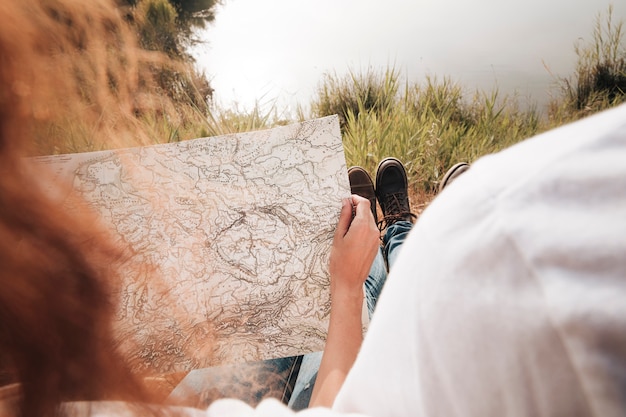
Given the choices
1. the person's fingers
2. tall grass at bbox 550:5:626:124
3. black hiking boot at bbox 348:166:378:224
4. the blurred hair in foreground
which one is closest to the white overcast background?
tall grass at bbox 550:5:626:124

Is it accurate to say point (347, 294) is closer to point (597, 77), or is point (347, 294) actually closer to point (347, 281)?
point (347, 281)

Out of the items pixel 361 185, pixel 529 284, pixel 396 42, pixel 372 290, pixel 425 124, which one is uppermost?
pixel 396 42

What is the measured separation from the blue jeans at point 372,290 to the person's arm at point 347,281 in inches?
6.1

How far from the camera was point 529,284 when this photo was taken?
0.22 metres

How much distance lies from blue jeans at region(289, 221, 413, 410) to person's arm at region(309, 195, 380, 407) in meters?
0.15

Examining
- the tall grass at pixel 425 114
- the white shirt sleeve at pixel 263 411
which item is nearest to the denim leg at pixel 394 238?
the tall grass at pixel 425 114

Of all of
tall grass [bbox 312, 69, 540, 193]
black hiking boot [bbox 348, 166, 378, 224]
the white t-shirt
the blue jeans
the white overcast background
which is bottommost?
the blue jeans

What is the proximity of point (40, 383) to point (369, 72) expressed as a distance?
1.78 m

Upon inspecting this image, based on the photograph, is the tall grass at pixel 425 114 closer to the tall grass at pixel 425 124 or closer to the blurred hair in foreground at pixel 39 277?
the tall grass at pixel 425 124

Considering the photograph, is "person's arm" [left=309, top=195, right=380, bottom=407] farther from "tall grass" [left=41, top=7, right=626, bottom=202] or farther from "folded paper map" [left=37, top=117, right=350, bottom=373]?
"tall grass" [left=41, top=7, right=626, bottom=202]

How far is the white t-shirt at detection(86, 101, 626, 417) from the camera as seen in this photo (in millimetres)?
215

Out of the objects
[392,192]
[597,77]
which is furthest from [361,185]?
[597,77]

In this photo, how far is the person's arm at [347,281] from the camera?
748 mm

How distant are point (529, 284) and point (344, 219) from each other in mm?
739
